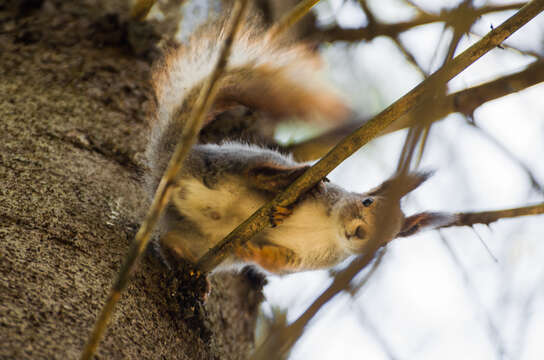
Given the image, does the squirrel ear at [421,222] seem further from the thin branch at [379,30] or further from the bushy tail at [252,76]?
the thin branch at [379,30]

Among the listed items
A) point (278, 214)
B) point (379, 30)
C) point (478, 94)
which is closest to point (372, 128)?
point (278, 214)

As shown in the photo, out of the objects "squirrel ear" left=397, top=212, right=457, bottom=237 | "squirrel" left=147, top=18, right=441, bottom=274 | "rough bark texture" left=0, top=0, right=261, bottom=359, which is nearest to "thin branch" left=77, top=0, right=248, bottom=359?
"rough bark texture" left=0, top=0, right=261, bottom=359

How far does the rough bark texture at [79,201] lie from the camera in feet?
2.84

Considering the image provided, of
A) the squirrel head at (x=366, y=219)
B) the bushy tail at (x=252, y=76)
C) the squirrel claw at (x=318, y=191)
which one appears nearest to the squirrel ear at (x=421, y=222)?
the squirrel head at (x=366, y=219)

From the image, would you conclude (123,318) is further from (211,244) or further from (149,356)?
(211,244)

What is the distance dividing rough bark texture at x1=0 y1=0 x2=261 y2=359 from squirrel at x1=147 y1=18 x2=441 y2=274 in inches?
4.8

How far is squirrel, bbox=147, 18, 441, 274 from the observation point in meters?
1.46

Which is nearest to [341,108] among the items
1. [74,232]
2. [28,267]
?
[74,232]

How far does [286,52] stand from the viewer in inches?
58.1

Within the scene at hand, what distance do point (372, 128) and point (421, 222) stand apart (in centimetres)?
69

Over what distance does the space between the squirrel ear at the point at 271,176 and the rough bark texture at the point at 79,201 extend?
0.31 m

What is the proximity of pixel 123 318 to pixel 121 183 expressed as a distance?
16.6 inches

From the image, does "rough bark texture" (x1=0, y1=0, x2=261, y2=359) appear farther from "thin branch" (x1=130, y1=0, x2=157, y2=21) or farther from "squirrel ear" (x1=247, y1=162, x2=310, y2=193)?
"squirrel ear" (x1=247, y1=162, x2=310, y2=193)

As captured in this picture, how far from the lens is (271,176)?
1.49m
